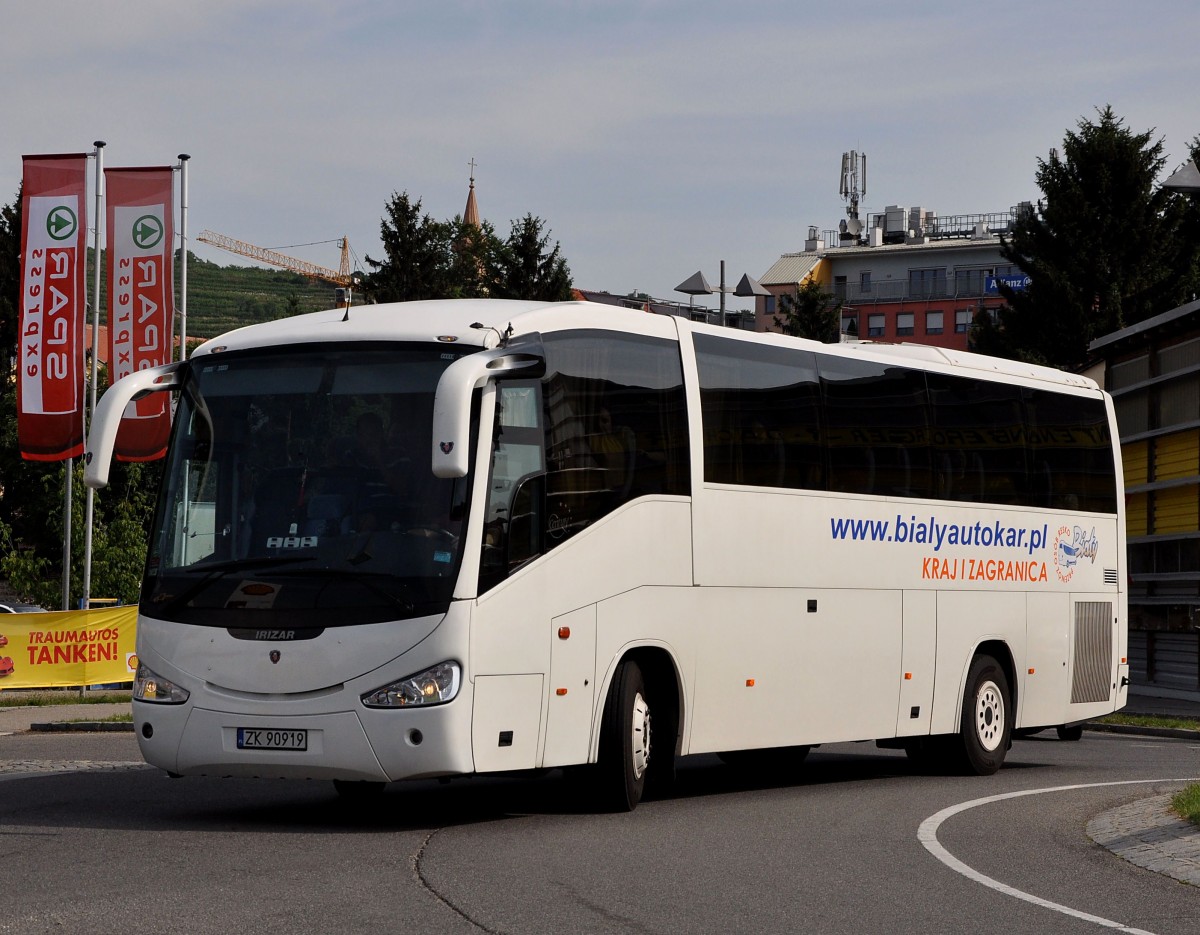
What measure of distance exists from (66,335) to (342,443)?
20108 millimetres

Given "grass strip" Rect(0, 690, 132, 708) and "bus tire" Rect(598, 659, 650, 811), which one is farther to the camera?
"grass strip" Rect(0, 690, 132, 708)

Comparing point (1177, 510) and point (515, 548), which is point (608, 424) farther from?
point (1177, 510)

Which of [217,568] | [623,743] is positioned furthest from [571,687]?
[217,568]

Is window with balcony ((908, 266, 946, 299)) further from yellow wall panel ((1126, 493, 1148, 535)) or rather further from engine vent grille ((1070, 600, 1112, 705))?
→ engine vent grille ((1070, 600, 1112, 705))

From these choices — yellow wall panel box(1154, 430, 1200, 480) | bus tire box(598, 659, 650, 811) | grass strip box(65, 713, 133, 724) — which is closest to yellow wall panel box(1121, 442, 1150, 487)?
yellow wall panel box(1154, 430, 1200, 480)

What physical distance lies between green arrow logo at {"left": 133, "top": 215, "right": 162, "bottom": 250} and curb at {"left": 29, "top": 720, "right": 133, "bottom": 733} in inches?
385

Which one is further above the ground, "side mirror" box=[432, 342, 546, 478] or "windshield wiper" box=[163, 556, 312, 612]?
"side mirror" box=[432, 342, 546, 478]

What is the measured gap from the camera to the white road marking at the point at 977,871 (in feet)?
27.6

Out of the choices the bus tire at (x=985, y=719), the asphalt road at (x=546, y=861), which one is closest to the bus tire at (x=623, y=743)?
the asphalt road at (x=546, y=861)

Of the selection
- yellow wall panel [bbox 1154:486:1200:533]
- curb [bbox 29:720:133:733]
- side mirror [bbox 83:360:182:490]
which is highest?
side mirror [bbox 83:360:182:490]

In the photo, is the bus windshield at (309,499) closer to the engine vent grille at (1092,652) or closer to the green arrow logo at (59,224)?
the engine vent grille at (1092,652)

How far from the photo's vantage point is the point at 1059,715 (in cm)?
1812

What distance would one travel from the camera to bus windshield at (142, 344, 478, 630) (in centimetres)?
1095

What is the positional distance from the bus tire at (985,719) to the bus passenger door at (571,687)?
582 cm
